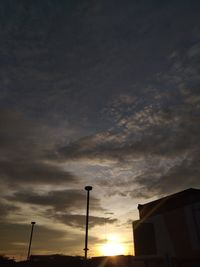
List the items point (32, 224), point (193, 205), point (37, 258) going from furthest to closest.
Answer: point (37, 258), point (32, 224), point (193, 205)

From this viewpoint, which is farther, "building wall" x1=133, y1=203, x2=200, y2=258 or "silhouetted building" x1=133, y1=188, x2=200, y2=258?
"silhouetted building" x1=133, y1=188, x2=200, y2=258

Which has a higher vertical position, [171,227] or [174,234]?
[171,227]

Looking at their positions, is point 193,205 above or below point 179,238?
above

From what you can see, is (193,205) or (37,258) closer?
(193,205)

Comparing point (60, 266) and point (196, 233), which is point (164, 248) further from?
point (60, 266)

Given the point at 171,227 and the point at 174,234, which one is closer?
the point at 174,234

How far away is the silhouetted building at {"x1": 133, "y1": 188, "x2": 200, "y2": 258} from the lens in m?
32.0

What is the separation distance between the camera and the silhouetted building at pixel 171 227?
105ft

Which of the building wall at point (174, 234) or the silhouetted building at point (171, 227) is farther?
the silhouetted building at point (171, 227)

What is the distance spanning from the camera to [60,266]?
5753 cm

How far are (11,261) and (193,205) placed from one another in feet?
195

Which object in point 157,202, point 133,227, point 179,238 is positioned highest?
point 157,202

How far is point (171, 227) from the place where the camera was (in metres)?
35.3

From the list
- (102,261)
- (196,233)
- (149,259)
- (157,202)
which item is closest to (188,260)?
(196,233)
